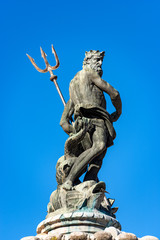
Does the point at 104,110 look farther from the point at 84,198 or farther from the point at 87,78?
the point at 84,198

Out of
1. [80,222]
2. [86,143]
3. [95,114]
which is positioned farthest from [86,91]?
[80,222]

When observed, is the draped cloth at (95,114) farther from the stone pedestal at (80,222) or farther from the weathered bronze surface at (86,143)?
the stone pedestal at (80,222)

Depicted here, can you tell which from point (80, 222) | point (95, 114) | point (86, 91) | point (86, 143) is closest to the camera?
point (80, 222)

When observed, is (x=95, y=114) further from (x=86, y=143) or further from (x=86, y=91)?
(x=86, y=143)

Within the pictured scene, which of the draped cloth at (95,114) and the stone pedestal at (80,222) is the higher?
the draped cloth at (95,114)

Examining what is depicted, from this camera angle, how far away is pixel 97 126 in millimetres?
8914

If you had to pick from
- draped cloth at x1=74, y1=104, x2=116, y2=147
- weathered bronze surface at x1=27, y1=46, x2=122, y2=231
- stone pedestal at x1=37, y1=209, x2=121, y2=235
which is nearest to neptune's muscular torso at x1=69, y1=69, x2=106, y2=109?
weathered bronze surface at x1=27, y1=46, x2=122, y2=231

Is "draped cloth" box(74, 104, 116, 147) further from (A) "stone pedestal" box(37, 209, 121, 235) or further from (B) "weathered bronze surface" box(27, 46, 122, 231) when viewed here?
(A) "stone pedestal" box(37, 209, 121, 235)

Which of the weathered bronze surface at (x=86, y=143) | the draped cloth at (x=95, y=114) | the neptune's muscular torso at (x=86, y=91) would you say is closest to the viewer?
the weathered bronze surface at (x=86, y=143)

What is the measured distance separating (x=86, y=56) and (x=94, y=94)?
106 cm

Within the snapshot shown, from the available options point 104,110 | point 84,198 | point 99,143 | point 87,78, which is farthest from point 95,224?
point 87,78

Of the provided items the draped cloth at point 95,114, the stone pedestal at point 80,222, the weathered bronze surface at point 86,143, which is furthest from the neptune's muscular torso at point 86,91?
the stone pedestal at point 80,222

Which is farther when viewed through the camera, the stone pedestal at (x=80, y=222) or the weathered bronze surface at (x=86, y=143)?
the weathered bronze surface at (x=86, y=143)

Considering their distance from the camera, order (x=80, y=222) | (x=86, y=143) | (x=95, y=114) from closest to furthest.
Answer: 1. (x=80, y=222)
2. (x=86, y=143)
3. (x=95, y=114)
